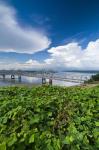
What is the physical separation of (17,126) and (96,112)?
4.18 ft

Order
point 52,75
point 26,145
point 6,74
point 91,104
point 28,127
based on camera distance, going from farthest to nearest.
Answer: point 6,74 → point 52,75 → point 91,104 → point 28,127 → point 26,145

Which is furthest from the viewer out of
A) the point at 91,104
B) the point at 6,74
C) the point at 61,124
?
the point at 6,74

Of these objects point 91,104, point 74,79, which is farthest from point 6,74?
point 91,104

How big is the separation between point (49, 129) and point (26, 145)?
1.84 ft

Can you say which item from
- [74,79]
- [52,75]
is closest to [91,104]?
[74,79]

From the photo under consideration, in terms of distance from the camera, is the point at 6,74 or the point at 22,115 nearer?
the point at 22,115

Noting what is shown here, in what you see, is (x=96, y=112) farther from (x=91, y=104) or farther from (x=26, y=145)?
(x=26, y=145)

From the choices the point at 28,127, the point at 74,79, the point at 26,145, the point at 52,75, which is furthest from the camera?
the point at 52,75

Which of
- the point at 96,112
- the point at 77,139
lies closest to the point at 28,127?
the point at 77,139

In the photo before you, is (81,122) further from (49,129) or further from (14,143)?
(14,143)

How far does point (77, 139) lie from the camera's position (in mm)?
2430

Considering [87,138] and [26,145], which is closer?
[26,145]

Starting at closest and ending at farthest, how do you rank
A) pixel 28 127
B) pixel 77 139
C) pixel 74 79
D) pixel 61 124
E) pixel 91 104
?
1. pixel 77 139
2. pixel 28 127
3. pixel 61 124
4. pixel 91 104
5. pixel 74 79

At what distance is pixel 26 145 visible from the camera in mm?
2268
